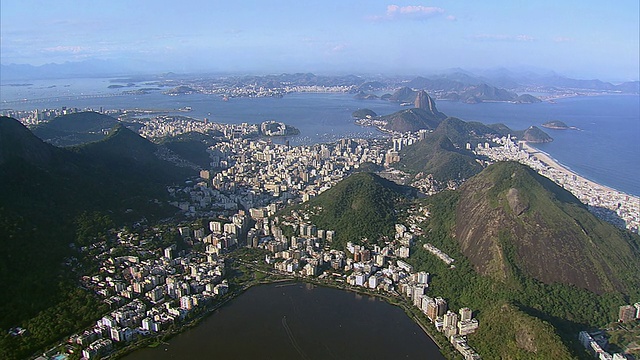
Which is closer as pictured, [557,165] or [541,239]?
[541,239]

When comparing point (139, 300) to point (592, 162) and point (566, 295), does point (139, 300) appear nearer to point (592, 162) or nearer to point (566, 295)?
point (566, 295)

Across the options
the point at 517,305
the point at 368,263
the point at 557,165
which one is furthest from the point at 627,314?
the point at 557,165

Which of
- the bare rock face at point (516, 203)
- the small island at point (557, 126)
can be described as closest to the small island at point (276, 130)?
the small island at point (557, 126)

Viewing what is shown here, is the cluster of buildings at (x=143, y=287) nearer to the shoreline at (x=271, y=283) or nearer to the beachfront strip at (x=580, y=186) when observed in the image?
the shoreline at (x=271, y=283)

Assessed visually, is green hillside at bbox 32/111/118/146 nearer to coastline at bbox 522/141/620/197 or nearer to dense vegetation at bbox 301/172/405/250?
dense vegetation at bbox 301/172/405/250

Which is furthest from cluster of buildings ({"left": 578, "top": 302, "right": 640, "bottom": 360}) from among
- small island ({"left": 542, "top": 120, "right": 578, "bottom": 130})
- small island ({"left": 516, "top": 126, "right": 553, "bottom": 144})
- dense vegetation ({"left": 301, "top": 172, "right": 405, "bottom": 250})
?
small island ({"left": 542, "top": 120, "right": 578, "bottom": 130})

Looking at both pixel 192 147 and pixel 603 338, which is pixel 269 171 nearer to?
pixel 192 147
